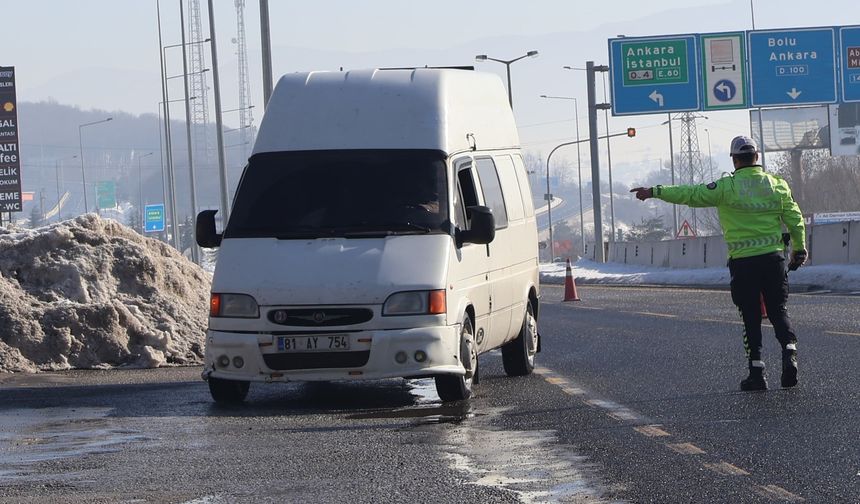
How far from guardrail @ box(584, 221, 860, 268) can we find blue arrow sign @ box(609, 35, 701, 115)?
13.2 feet

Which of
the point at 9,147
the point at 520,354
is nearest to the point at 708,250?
the point at 9,147

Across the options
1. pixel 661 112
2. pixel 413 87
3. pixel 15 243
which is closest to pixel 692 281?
pixel 661 112

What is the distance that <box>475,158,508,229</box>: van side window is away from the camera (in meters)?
12.9

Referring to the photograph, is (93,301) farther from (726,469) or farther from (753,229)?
(726,469)

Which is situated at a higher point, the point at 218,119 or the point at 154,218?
the point at 218,119

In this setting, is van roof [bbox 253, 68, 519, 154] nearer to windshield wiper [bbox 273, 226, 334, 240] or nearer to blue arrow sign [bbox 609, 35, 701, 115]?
windshield wiper [bbox 273, 226, 334, 240]

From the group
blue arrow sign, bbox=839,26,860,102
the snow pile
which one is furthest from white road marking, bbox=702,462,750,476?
blue arrow sign, bbox=839,26,860,102

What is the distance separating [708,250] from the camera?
42.9 metres

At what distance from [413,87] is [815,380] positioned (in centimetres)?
369

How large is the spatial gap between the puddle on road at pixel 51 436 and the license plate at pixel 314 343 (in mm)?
1275

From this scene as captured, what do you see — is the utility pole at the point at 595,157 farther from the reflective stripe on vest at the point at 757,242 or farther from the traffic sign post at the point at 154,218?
the traffic sign post at the point at 154,218

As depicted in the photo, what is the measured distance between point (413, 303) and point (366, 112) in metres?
1.97

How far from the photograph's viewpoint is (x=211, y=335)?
1140 centimetres

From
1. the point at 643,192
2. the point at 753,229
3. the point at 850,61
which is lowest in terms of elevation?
the point at 753,229
